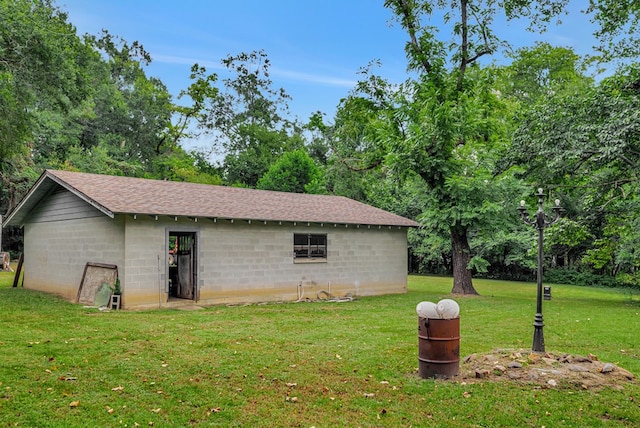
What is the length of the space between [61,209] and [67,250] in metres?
1.40

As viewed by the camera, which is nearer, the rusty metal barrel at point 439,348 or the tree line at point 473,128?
the rusty metal barrel at point 439,348

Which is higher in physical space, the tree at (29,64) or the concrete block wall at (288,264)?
the tree at (29,64)

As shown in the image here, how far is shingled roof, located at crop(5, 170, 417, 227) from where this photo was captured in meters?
13.2

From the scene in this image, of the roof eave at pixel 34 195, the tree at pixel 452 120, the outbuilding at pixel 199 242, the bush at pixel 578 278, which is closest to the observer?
the outbuilding at pixel 199 242

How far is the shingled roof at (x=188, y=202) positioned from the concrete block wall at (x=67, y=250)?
2.52 ft

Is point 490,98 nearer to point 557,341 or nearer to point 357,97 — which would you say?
point 357,97

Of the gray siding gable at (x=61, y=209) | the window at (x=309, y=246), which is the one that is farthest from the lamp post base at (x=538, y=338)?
the gray siding gable at (x=61, y=209)

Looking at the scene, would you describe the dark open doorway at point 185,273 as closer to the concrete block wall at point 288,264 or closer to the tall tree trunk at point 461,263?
the concrete block wall at point 288,264

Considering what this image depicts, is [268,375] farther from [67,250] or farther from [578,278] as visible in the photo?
[578,278]

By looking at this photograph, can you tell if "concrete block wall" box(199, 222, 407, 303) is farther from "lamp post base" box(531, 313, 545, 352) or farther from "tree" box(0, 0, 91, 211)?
"lamp post base" box(531, 313, 545, 352)

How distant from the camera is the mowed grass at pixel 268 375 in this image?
491 centimetres

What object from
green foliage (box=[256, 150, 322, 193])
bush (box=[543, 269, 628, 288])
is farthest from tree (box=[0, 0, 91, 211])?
bush (box=[543, 269, 628, 288])

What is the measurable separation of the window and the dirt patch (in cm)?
986

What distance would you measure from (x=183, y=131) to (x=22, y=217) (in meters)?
24.6
